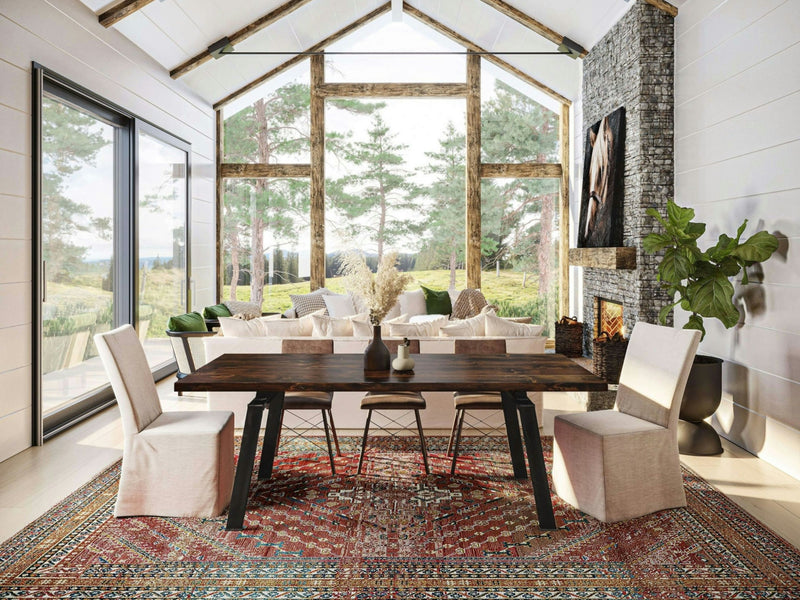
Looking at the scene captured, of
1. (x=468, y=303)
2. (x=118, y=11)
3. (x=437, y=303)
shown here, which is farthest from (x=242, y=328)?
(x=468, y=303)

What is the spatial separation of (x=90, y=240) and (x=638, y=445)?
4.49m

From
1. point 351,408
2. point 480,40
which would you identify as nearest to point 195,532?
point 351,408

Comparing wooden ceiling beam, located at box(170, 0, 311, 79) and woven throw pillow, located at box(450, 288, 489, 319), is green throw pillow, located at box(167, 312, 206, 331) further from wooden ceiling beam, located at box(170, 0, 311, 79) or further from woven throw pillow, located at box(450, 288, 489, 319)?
woven throw pillow, located at box(450, 288, 489, 319)

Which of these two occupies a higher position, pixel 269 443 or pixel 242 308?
pixel 242 308

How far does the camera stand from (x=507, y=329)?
470 cm

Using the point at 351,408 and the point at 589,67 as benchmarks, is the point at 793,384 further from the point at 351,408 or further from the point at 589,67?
the point at 589,67

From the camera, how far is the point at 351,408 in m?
4.66

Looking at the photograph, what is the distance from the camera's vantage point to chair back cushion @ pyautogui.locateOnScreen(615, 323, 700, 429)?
304 cm

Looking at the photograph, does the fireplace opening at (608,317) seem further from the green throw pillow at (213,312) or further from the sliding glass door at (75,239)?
the sliding glass door at (75,239)

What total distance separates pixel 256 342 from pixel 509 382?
2.35m

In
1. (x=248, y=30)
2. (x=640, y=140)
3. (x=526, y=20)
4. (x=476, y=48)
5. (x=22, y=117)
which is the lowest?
(x=22, y=117)

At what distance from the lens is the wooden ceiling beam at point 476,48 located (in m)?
8.61

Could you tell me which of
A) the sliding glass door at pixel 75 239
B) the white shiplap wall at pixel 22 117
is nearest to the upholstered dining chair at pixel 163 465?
the white shiplap wall at pixel 22 117

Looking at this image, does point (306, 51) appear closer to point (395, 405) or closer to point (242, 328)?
point (242, 328)
